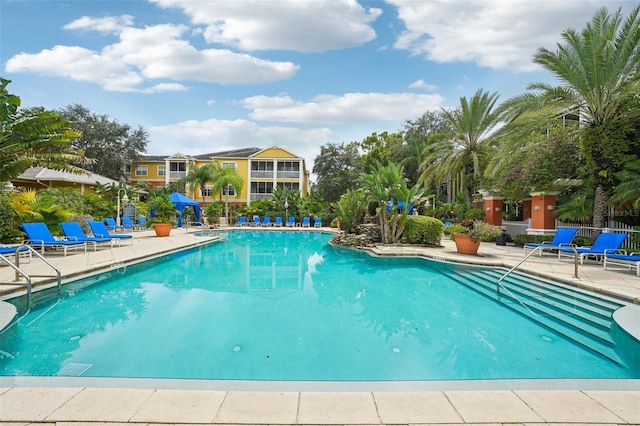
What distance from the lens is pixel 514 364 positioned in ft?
13.5

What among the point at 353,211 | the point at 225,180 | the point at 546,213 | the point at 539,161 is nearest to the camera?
the point at 539,161

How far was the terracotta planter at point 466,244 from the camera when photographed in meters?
12.3

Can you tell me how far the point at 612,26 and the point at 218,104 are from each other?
1966 centimetres

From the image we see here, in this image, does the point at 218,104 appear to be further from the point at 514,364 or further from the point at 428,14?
the point at 514,364

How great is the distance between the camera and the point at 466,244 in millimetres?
12539

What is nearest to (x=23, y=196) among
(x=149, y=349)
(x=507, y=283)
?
(x=149, y=349)

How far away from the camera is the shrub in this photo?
1571cm

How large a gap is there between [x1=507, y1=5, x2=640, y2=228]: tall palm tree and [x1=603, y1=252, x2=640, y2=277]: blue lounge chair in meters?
2.80

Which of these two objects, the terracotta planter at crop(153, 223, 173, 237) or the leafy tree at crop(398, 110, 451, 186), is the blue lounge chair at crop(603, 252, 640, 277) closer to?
the terracotta planter at crop(153, 223, 173, 237)

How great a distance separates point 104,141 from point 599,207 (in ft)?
137

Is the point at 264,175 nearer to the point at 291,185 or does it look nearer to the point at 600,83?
the point at 291,185

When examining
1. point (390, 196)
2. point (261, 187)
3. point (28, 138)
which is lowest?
point (390, 196)

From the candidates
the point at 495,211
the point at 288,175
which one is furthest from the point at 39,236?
the point at 288,175

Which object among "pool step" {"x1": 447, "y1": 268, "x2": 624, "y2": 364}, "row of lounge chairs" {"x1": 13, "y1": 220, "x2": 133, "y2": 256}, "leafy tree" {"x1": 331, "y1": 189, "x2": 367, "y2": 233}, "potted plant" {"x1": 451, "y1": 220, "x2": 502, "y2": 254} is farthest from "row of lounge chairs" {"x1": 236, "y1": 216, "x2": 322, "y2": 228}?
"pool step" {"x1": 447, "y1": 268, "x2": 624, "y2": 364}
